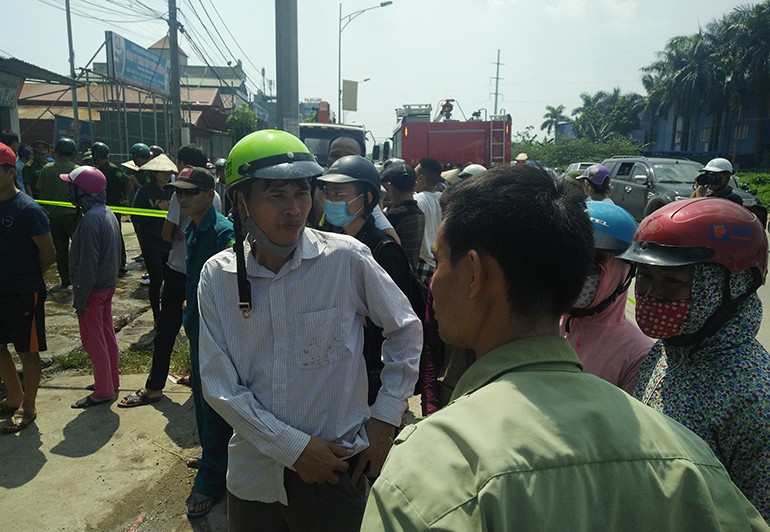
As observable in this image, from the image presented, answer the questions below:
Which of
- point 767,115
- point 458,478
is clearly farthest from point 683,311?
point 767,115

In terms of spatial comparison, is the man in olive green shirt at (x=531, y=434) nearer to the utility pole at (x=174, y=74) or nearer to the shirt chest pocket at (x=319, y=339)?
the shirt chest pocket at (x=319, y=339)

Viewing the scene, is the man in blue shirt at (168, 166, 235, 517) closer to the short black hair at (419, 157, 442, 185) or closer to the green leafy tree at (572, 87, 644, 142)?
the short black hair at (419, 157, 442, 185)

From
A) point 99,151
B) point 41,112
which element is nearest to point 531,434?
point 99,151

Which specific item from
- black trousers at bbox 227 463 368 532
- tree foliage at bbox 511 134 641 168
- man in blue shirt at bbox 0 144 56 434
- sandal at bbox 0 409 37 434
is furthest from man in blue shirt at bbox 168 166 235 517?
tree foliage at bbox 511 134 641 168

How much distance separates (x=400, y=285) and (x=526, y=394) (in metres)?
1.99

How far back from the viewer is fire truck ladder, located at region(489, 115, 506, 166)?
632 inches

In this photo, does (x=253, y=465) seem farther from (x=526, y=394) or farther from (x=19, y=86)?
(x=19, y=86)

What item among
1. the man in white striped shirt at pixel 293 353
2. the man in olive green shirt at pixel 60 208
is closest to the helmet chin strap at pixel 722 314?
the man in white striped shirt at pixel 293 353

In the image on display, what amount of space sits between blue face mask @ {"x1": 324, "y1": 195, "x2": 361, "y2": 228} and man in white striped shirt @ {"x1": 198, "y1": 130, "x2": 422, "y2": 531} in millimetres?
1115

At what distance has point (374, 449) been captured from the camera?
6.86 ft

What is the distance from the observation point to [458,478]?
804 millimetres

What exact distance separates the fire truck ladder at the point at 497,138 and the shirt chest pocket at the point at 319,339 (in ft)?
48.4

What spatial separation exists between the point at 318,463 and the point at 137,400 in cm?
328

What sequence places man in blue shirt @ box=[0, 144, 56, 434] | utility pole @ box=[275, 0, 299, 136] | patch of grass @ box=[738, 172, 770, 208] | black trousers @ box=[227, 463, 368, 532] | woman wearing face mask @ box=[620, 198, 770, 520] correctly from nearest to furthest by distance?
woman wearing face mask @ box=[620, 198, 770, 520], black trousers @ box=[227, 463, 368, 532], man in blue shirt @ box=[0, 144, 56, 434], utility pole @ box=[275, 0, 299, 136], patch of grass @ box=[738, 172, 770, 208]
